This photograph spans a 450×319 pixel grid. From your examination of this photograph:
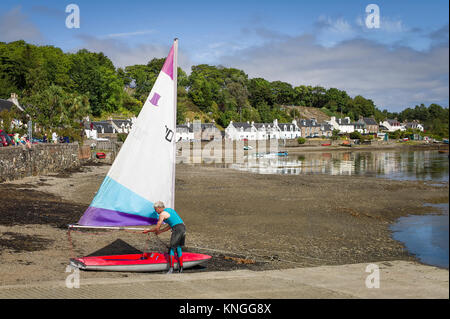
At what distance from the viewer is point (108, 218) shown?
10516mm

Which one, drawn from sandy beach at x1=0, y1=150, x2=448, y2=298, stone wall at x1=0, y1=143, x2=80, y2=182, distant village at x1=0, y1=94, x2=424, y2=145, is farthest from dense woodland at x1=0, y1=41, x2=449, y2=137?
sandy beach at x1=0, y1=150, x2=448, y2=298

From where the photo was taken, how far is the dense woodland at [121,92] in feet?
175

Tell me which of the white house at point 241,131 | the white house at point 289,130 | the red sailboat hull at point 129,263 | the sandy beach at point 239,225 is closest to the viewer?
the red sailboat hull at point 129,263

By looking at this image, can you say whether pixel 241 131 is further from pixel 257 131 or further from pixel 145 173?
pixel 145 173

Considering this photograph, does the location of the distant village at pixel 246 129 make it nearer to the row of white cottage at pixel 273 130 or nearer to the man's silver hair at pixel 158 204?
the row of white cottage at pixel 273 130

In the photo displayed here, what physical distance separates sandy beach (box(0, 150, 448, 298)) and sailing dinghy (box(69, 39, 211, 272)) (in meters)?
1.19

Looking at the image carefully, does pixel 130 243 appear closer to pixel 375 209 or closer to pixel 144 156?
pixel 144 156

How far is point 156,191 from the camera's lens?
1083 centimetres

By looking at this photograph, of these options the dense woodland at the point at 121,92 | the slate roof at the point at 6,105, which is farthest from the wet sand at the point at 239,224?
the slate roof at the point at 6,105

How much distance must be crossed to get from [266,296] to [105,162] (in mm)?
44608

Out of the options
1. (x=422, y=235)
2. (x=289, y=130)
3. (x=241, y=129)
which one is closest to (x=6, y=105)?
(x=422, y=235)

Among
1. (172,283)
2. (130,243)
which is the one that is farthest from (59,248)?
(172,283)

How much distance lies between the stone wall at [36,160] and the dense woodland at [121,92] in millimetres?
7481

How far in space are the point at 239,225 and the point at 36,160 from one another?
65.9ft
